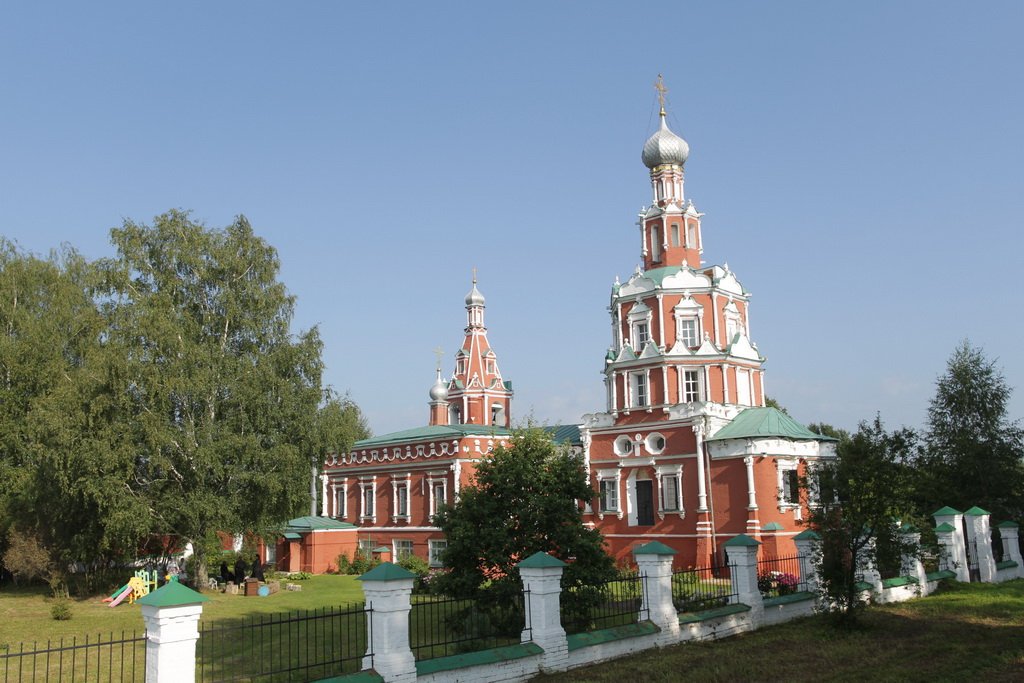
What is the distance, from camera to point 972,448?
29.0m

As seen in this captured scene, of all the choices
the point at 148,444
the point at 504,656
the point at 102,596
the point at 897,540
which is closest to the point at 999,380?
the point at 897,540

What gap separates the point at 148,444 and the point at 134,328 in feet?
11.6

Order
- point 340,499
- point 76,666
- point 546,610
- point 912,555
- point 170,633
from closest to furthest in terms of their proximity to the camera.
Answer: point 170,633 → point 546,610 → point 76,666 → point 912,555 → point 340,499

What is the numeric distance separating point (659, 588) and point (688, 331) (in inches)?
811

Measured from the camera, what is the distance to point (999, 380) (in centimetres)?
3212

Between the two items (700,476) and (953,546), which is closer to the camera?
(953,546)

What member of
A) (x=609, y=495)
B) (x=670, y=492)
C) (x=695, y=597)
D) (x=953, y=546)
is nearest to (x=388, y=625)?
(x=695, y=597)

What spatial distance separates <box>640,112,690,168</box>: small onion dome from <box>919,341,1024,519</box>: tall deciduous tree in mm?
14002

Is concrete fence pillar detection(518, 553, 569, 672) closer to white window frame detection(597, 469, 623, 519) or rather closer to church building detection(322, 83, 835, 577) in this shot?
church building detection(322, 83, 835, 577)

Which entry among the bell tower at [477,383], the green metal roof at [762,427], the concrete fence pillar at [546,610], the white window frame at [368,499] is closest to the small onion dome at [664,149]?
the green metal roof at [762,427]

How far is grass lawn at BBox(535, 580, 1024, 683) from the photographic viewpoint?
11188 mm

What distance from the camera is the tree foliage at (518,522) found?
51.9 ft

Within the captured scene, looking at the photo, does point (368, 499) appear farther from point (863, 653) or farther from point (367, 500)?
point (863, 653)

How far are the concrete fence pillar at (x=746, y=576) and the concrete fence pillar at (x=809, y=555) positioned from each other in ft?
3.28
